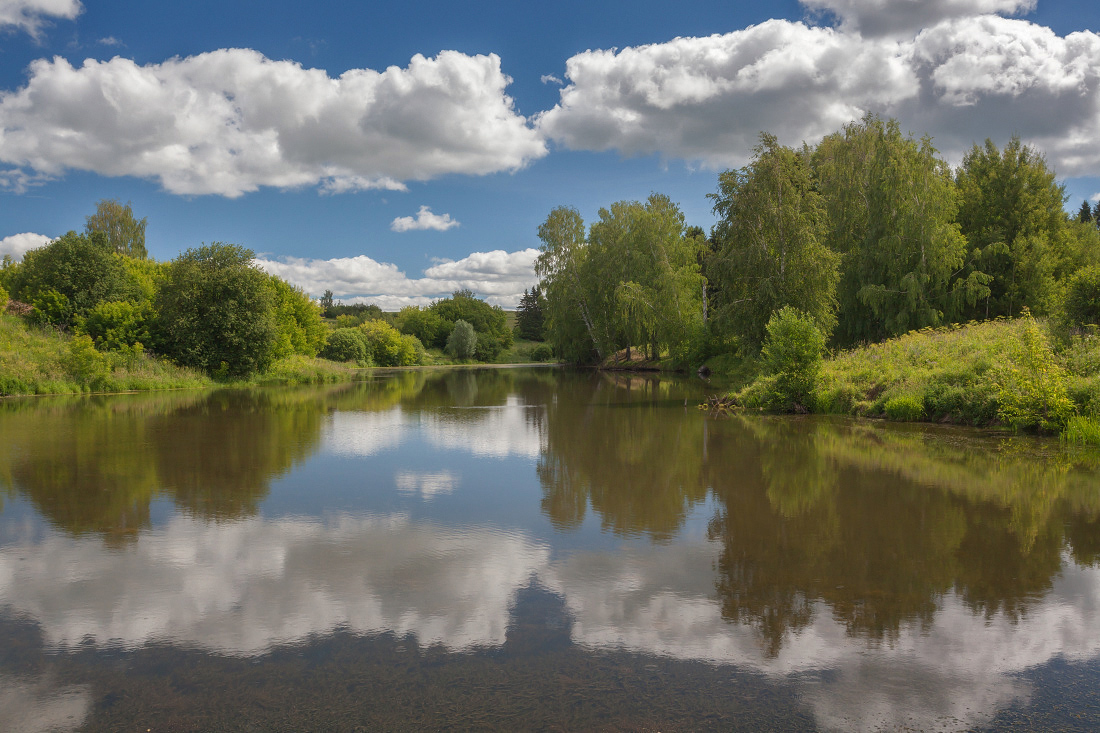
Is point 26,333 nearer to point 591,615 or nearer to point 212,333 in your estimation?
point 212,333

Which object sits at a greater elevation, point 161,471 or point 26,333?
point 26,333

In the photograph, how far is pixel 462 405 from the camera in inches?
869

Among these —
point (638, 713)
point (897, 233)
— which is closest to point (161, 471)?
point (638, 713)

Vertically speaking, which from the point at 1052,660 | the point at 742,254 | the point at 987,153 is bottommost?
the point at 1052,660

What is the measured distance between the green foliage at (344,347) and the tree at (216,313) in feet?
80.9

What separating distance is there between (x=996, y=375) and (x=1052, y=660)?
1134 centimetres

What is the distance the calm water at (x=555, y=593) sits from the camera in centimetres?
340

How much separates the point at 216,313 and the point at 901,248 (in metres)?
32.6

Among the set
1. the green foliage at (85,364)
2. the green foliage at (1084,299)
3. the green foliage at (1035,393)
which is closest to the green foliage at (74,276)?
the green foliage at (85,364)

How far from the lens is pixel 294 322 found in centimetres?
4144

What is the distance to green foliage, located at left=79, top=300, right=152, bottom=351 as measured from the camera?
99.8ft

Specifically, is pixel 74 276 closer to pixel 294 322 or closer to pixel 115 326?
pixel 115 326

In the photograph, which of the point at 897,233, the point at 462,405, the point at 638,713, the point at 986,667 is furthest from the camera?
the point at 897,233

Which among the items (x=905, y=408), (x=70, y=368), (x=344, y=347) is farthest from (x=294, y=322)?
(x=905, y=408)
